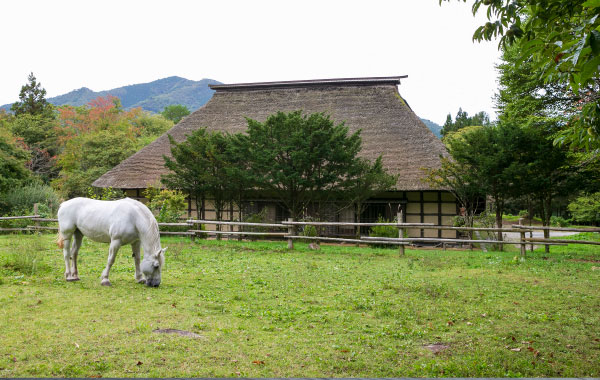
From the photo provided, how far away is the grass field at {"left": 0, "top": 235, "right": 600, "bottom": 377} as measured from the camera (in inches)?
154

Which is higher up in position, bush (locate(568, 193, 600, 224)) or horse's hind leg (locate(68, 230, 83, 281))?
bush (locate(568, 193, 600, 224))

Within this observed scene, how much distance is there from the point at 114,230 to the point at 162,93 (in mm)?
151637

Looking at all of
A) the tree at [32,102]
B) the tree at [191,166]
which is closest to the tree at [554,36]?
the tree at [191,166]

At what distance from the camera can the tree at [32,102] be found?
4279cm

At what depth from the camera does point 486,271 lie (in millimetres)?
9656

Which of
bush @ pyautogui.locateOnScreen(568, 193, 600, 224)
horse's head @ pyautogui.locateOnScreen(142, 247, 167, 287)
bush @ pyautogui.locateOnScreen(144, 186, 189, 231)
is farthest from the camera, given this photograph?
bush @ pyautogui.locateOnScreen(568, 193, 600, 224)

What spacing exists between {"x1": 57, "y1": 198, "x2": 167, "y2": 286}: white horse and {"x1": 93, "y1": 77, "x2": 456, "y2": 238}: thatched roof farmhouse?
11.9 metres

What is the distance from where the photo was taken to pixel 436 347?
14.9 ft

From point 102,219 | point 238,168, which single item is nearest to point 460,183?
point 238,168

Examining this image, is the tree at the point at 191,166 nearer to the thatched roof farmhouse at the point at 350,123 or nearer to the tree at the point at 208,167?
the tree at the point at 208,167

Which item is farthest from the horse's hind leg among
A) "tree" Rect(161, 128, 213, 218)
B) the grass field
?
"tree" Rect(161, 128, 213, 218)

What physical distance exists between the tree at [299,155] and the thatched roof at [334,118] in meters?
2.92

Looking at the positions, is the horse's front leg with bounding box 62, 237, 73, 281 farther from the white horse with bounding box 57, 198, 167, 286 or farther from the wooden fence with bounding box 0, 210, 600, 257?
the wooden fence with bounding box 0, 210, 600, 257

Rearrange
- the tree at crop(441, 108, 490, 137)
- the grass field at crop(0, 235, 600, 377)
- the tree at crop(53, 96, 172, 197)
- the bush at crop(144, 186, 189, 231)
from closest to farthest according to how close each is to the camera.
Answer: the grass field at crop(0, 235, 600, 377)
the bush at crop(144, 186, 189, 231)
the tree at crop(53, 96, 172, 197)
the tree at crop(441, 108, 490, 137)
